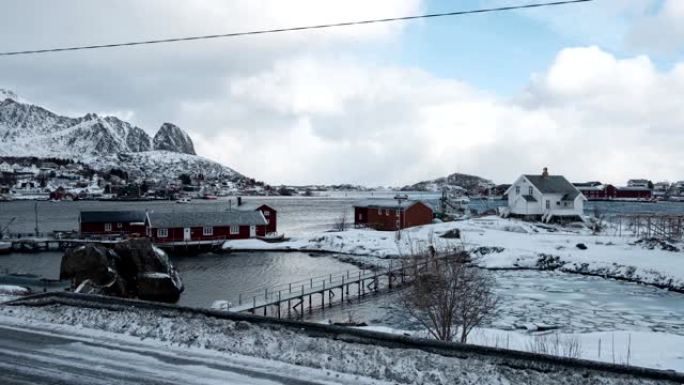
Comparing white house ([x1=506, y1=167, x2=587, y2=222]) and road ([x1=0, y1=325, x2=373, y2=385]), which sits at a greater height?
white house ([x1=506, y1=167, x2=587, y2=222])

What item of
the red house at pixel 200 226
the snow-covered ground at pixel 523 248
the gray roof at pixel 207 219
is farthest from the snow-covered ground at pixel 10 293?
the gray roof at pixel 207 219

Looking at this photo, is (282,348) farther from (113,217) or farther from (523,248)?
(113,217)

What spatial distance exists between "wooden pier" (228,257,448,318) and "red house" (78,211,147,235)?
40.6 meters

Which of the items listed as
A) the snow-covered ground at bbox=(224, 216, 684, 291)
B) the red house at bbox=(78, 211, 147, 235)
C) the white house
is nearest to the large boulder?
the snow-covered ground at bbox=(224, 216, 684, 291)

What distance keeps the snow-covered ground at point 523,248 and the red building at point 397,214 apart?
347cm

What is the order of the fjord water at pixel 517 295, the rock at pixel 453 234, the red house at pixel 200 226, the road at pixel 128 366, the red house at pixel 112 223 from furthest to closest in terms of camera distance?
the red house at pixel 112 223
the red house at pixel 200 226
the rock at pixel 453 234
the fjord water at pixel 517 295
the road at pixel 128 366

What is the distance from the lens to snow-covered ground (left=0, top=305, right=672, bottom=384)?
352 inches

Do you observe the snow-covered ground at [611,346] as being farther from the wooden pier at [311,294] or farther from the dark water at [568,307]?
the wooden pier at [311,294]

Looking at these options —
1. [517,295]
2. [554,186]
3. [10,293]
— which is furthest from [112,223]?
[554,186]

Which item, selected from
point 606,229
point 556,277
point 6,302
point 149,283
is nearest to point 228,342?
point 6,302

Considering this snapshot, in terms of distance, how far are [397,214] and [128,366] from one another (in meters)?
66.8

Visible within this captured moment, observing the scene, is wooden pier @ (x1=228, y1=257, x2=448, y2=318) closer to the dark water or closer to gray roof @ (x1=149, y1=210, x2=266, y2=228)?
the dark water

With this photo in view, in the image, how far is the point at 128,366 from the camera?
30.9 ft

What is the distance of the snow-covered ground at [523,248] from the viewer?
41781 millimetres
